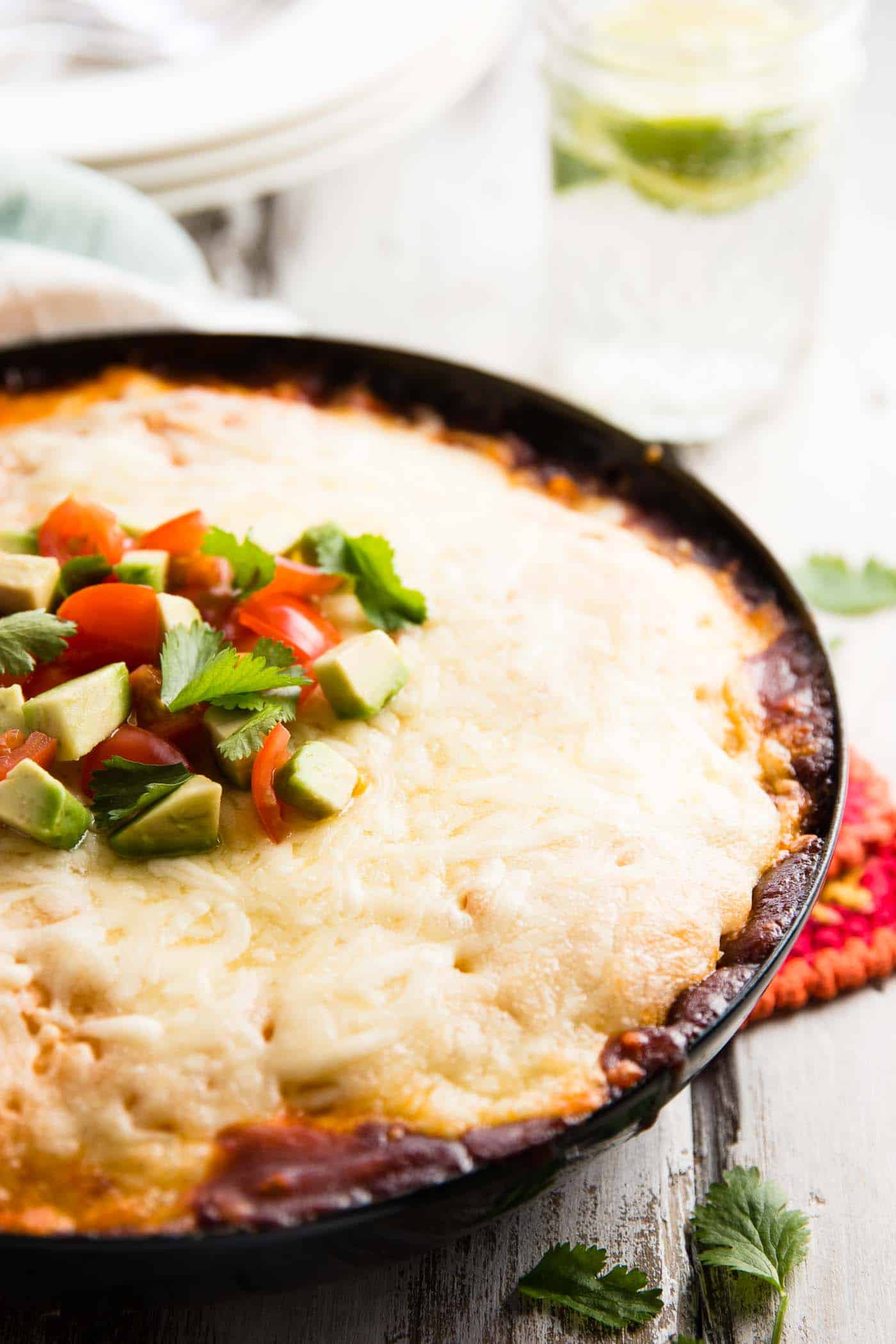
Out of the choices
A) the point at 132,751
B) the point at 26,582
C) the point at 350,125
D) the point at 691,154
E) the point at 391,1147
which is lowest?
the point at 391,1147

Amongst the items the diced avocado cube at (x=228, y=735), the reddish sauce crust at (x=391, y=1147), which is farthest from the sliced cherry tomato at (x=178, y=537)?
the reddish sauce crust at (x=391, y=1147)

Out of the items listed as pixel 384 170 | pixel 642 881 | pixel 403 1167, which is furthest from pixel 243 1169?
pixel 384 170

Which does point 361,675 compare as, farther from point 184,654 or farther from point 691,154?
point 691,154

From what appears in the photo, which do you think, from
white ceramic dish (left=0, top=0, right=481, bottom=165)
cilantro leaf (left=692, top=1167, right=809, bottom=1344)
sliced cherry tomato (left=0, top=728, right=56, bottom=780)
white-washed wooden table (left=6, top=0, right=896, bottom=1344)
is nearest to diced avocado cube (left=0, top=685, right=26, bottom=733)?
sliced cherry tomato (left=0, top=728, right=56, bottom=780)

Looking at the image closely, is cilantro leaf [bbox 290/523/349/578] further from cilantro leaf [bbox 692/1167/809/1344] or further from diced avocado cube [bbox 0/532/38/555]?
cilantro leaf [bbox 692/1167/809/1344]

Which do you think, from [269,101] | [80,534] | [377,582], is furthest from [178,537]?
[269,101]

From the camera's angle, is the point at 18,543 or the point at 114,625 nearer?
the point at 114,625
